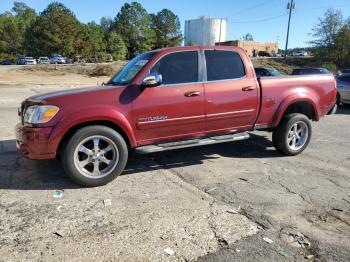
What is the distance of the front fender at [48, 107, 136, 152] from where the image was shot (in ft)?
16.0

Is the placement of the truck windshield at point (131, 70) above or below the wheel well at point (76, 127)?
above

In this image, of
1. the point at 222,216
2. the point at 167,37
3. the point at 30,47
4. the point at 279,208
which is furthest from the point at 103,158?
the point at 167,37

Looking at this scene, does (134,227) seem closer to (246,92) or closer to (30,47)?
(246,92)

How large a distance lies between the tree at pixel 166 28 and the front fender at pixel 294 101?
9613 centimetres

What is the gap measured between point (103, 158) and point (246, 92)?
Answer: 2.49 m

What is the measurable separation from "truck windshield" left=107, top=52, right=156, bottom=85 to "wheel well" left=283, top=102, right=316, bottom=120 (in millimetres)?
2689

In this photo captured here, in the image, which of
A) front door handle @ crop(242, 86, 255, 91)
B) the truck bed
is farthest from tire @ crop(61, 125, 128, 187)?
the truck bed

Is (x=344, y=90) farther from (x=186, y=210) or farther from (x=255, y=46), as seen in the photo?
(x=255, y=46)

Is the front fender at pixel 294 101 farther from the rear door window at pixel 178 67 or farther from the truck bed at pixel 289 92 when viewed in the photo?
the rear door window at pixel 178 67

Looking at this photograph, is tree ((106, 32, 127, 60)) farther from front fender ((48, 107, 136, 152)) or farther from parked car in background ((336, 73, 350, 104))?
front fender ((48, 107, 136, 152))

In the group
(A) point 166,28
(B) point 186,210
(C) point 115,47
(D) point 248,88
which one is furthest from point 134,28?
(B) point 186,210

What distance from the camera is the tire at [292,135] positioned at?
6.62 metres

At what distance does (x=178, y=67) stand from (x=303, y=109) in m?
2.75

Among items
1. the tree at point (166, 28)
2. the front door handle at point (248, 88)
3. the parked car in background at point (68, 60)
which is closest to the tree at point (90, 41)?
the parked car in background at point (68, 60)
